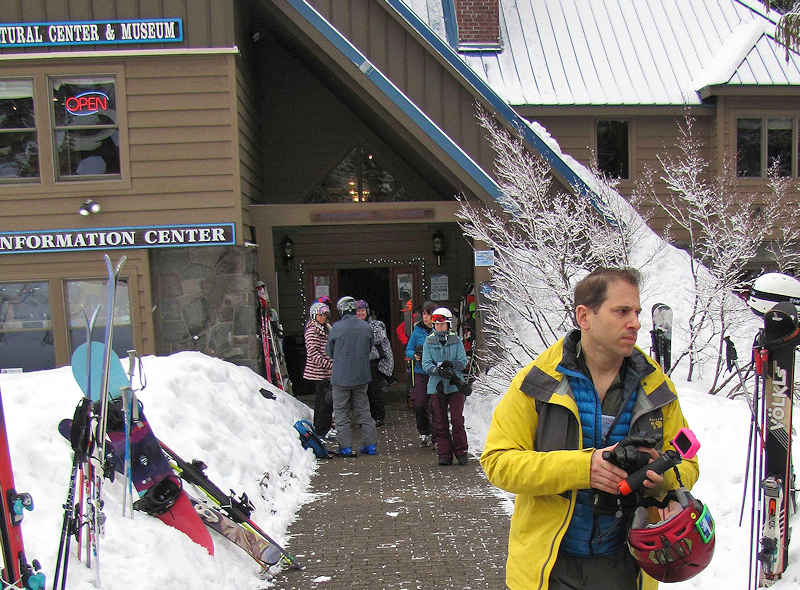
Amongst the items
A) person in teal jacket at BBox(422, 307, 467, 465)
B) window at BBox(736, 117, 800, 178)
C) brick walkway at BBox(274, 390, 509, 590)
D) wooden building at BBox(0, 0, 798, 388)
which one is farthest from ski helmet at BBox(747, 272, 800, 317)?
window at BBox(736, 117, 800, 178)

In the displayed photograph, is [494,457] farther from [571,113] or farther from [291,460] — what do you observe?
[571,113]

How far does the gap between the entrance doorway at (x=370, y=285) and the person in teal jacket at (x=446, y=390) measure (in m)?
5.88

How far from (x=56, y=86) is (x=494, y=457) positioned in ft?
30.4

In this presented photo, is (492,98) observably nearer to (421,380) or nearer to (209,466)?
(421,380)

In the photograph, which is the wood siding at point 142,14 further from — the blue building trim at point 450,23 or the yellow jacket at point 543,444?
the yellow jacket at point 543,444

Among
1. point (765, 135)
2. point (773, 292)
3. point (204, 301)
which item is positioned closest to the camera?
point (773, 292)

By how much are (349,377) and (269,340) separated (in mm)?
2587

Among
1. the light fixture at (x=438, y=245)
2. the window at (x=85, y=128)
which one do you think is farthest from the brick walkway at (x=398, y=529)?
the light fixture at (x=438, y=245)

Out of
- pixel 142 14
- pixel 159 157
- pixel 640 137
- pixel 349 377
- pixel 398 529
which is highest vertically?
pixel 142 14

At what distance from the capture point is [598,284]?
7.75ft

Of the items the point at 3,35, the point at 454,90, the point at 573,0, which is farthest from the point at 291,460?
the point at 573,0

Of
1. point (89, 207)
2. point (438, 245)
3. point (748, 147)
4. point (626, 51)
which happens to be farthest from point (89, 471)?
point (748, 147)

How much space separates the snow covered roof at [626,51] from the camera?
42.5ft

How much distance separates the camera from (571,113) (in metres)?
12.9
